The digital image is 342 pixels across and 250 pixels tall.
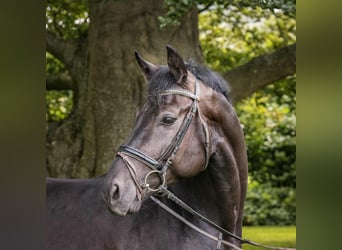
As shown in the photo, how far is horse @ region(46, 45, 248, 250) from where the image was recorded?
121 inches

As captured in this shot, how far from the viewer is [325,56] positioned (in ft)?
2.82

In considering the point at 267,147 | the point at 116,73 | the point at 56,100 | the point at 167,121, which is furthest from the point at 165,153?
the point at 267,147

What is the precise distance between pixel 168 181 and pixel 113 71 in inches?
161

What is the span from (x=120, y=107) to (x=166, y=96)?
155 inches

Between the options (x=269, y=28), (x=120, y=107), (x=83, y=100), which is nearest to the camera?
(x=120, y=107)

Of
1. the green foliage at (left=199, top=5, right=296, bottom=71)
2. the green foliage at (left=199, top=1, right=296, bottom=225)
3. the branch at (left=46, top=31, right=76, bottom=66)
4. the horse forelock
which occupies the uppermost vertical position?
the green foliage at (left=199, top=5, right=296, bottom=71)

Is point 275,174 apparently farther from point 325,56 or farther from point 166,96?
point 325,56

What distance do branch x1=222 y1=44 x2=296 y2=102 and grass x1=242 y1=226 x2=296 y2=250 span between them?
10.0ft

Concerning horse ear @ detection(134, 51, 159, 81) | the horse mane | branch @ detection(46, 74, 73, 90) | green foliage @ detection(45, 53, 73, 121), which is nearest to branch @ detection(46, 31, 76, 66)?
branch @ detection(46, 74, 73, 90)

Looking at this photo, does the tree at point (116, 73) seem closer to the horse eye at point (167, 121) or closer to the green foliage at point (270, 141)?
Answer: the horse eye at point (167, 121)

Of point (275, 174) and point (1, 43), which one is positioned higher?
point (1, 43)

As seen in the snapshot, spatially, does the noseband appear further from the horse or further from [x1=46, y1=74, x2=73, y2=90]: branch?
[x1=46, y1=74, x2=73, y2=90]: branch

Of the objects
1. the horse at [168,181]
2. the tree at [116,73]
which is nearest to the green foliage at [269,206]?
the tree at [116,73]

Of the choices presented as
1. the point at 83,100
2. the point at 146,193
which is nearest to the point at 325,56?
the point at 146,193
